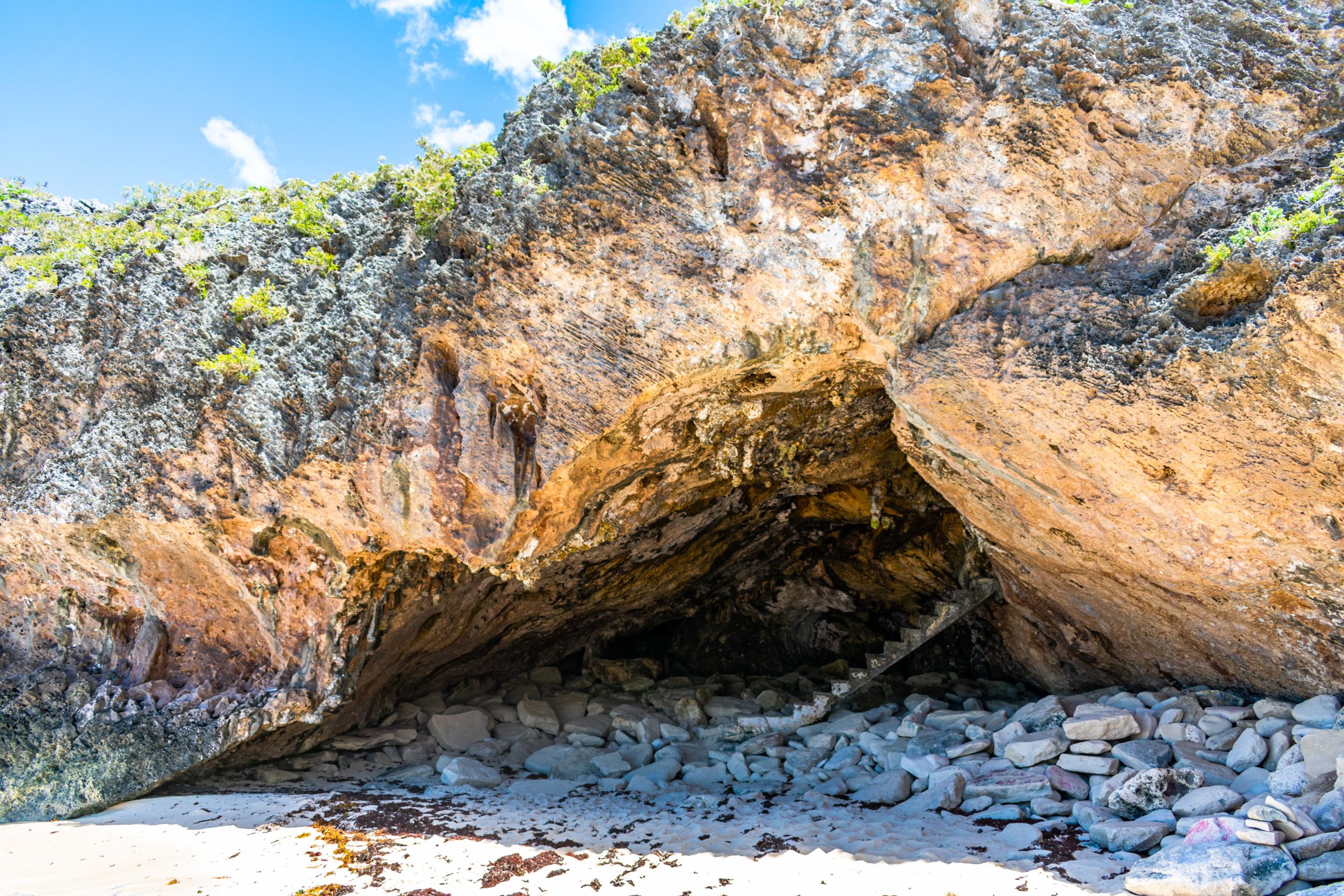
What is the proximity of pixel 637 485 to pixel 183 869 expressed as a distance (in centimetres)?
432

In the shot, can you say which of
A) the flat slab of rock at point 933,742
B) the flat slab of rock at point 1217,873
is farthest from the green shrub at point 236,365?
the flat slab of rock at point 1217,873

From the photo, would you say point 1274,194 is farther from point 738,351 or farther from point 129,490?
point 129,490

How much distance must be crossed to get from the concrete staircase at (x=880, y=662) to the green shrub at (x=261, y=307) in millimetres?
6490

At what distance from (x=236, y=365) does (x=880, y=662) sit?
7453 millimetres

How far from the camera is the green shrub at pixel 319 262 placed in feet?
20.3

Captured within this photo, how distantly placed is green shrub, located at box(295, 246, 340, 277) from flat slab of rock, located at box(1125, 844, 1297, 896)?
22.7 ft

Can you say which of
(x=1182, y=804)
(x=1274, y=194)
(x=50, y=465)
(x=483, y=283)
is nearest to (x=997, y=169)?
(x=1274, y=194)

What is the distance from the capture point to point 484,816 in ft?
20.4

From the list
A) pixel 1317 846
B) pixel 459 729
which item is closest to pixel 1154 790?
pixel 1317 846

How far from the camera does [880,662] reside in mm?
8719

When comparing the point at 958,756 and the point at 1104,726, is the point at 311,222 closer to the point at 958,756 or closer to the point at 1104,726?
the point at 958,756

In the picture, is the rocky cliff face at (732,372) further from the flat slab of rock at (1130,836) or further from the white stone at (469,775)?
the flat slab of rock at (1130,836)

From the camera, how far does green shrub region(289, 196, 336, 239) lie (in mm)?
6355

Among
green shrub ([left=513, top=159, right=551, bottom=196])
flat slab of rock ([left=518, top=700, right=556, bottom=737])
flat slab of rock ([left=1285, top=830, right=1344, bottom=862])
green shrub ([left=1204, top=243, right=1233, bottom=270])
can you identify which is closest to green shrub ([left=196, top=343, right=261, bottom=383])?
green shrub ([left=513, top=159, right=551, bottom=196])
